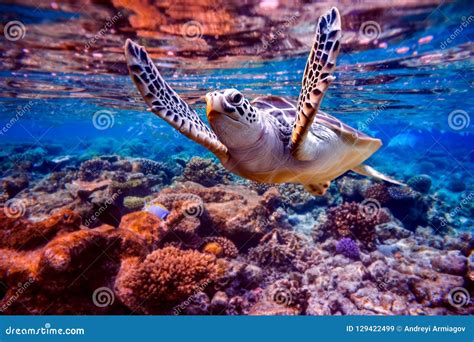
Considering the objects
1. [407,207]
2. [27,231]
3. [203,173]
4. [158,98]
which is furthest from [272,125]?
[407,207]

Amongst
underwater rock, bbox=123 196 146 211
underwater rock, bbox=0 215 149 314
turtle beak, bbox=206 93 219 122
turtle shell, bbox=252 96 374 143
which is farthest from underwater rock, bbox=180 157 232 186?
turtle beak, bbox=206 93 219 122

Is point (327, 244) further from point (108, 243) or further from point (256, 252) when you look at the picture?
point (108, 243)

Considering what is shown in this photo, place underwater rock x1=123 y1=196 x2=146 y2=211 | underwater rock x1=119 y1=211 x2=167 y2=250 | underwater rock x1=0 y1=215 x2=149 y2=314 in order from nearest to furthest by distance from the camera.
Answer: underwater rock x1=0 y1=215 x2=149 y2=314 → underwater rock x1=119 y1=211 x2=167 y2=250 → underwater rock x1=123 y1=196 x2=146 y2=211

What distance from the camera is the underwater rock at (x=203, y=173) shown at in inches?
427

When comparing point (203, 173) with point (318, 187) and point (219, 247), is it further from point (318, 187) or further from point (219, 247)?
point (318, 187)

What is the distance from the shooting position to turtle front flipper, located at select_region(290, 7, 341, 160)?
293cm

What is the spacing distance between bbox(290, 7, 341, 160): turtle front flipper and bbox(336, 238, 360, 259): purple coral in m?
3.86

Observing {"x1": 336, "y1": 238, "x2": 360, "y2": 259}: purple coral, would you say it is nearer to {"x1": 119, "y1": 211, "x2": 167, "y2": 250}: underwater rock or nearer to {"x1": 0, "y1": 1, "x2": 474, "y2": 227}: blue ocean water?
{"x1": 119, "y1": 211, "x2": 167, "y2": 250}: underwater rock

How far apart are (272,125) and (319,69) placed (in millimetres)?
1152

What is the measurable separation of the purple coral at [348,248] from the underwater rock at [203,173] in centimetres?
572

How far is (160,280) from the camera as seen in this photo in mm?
4109
